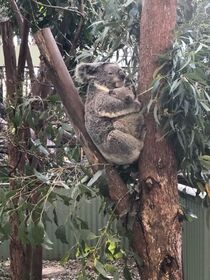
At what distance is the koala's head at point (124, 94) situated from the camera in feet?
6.97

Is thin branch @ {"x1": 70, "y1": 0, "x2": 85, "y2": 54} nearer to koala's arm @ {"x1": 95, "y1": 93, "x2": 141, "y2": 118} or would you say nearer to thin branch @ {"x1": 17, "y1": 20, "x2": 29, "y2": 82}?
thin branch @ {"x1": 17, "y1": 20, "x2": 29, "y2": 82}

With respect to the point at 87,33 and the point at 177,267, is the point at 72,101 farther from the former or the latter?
the point at 87,33

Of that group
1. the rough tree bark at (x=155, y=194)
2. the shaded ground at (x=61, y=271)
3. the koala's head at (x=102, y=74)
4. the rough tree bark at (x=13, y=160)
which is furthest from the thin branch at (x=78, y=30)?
the shaded ground at (x=61, y=271)

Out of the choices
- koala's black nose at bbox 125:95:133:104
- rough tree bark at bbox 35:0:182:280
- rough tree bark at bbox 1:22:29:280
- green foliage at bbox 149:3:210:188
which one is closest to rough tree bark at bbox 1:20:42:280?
rough tree bark at bbox 1:22:29:280

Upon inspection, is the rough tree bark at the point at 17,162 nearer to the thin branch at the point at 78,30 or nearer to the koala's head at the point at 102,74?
the thin branch at the point at 78,30

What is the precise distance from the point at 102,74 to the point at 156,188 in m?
0.81

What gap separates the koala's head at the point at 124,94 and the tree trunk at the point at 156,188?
264mm

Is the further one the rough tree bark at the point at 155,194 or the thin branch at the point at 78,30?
the thin branch at the point at 78,30

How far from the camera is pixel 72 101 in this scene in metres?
1.96

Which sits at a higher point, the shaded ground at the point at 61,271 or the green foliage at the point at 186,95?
the green foliage at the point at 186,95

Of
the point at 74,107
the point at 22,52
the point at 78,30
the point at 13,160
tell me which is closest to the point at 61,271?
the point at 13,160

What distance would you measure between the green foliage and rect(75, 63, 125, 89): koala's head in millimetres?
569

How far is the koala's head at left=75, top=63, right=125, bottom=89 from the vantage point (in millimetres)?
2340

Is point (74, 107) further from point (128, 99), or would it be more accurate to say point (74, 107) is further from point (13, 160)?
point (13, 160)
